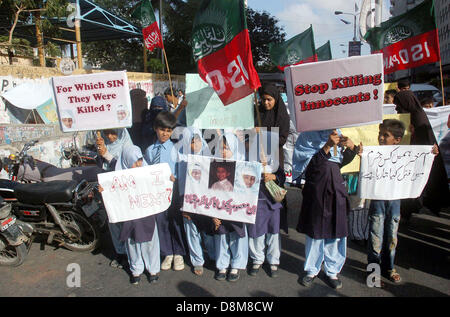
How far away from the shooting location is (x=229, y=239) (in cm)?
337

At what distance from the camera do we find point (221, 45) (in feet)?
10.6

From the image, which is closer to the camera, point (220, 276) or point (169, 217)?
point (220, 276)

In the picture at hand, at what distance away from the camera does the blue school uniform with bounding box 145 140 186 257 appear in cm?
330

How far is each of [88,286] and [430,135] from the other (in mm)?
4125

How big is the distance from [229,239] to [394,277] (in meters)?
1.61

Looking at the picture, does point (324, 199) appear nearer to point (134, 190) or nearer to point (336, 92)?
point (336, 92)

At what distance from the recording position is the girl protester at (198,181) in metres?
3.26

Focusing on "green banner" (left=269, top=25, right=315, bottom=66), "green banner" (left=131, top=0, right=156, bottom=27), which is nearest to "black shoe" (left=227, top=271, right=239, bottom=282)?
"green banner" (left=131, top=0, right=156, bottom=27)

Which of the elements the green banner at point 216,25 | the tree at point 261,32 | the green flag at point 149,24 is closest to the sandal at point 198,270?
the green banner at point 216,25

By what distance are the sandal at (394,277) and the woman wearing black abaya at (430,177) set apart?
3.90 ft

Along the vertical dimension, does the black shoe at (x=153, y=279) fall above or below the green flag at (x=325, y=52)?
below

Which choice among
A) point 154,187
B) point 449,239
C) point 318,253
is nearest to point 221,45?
point 154,187

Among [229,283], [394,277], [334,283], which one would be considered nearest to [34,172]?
[229,283]

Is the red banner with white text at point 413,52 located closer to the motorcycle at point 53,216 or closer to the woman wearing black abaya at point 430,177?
the woman wearing black abaya at point 430,177
